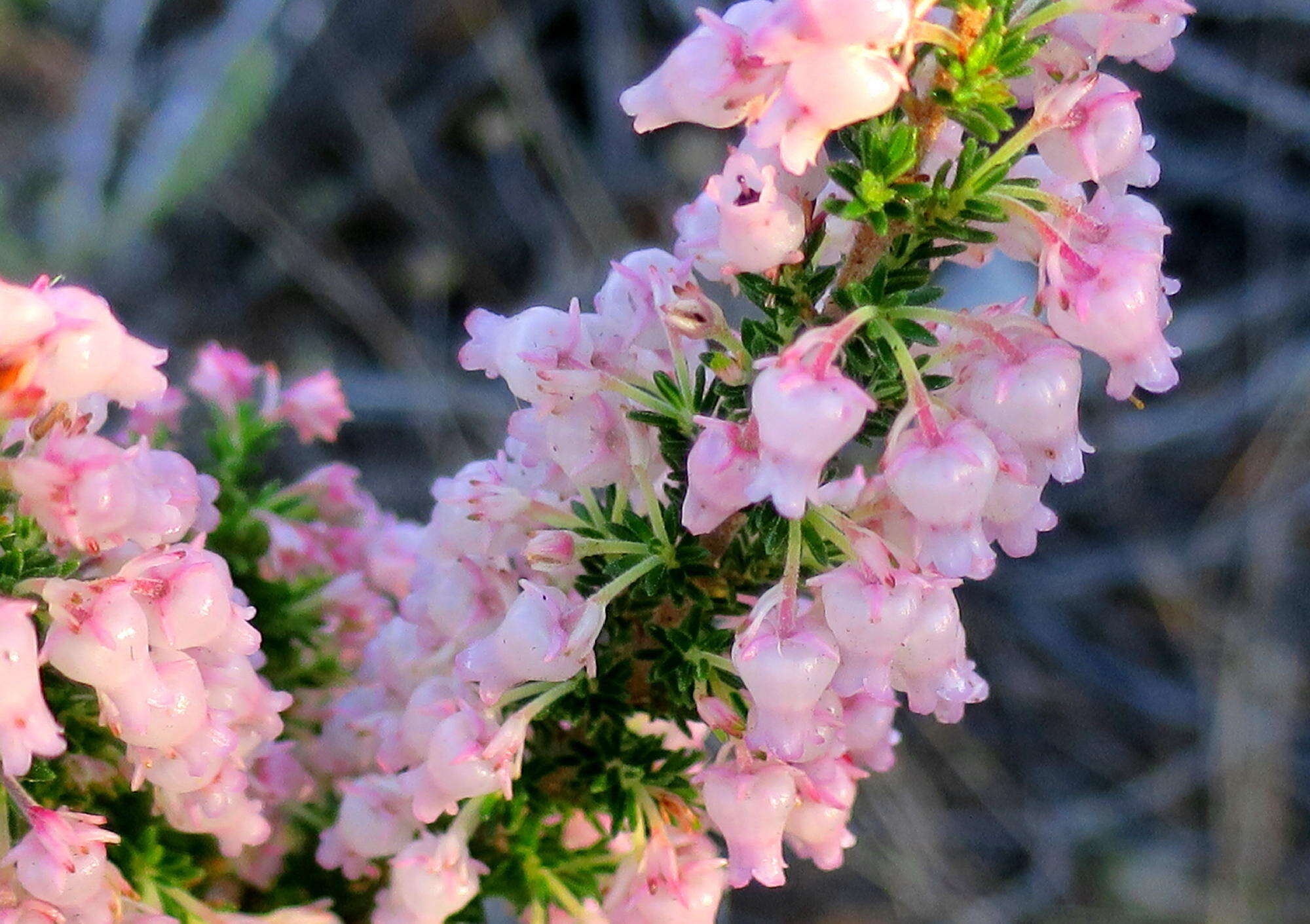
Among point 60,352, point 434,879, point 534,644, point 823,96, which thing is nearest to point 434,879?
point 434,879

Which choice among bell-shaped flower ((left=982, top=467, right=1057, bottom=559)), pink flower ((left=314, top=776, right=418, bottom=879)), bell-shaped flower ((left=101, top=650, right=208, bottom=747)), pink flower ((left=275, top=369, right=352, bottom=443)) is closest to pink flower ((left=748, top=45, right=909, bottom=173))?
bell-shaped flower ((left=982, top=467, right=1057, bottom=559))

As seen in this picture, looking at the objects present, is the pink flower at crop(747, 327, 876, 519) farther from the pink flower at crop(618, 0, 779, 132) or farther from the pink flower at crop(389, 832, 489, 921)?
the pink flower at crop(389, 832, 489, 921)

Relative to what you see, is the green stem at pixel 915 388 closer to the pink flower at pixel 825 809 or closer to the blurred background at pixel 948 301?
the pink flower at pixel 825 809

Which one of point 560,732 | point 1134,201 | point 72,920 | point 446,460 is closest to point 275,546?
point 560,732

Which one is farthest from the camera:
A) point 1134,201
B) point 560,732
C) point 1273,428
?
point 1273,428

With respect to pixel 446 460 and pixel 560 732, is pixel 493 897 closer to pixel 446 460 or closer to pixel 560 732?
pixel 560 732

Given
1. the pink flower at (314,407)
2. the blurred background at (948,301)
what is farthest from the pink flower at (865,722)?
the blurred background at (948,301)
